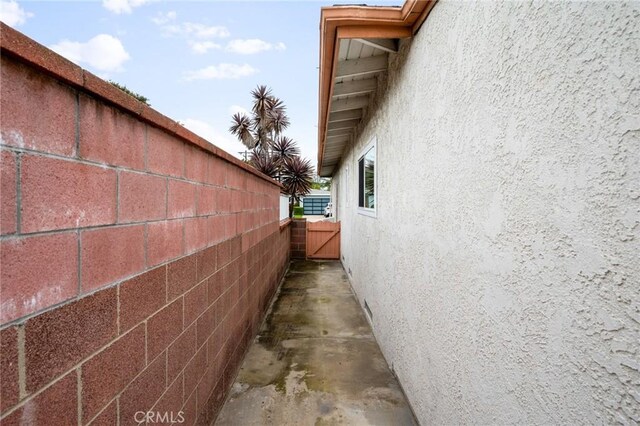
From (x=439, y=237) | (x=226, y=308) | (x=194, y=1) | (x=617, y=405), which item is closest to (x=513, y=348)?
(x=617, y=405)

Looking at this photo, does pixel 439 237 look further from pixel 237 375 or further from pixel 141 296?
pixel 237 375

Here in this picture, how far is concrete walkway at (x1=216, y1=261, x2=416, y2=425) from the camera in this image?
251 cm

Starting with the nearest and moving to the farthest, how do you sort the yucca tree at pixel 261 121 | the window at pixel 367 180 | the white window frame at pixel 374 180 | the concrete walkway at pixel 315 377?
1. the concrete walkway at pixel 315 377
2. the white window frame at pixel 374 180
3. the window at pixel 367 180
4. the yucca tree at pixel 261 121

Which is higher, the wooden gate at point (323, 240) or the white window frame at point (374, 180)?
the white window frame at point (374, 180)

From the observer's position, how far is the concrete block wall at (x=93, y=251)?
81cm

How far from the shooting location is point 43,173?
2.92ft

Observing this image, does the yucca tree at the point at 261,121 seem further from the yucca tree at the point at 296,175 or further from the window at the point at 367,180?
the window at the point at 367,180

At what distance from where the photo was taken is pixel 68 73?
0.95m

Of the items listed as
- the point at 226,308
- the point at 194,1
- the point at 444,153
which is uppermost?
the point at 194,1

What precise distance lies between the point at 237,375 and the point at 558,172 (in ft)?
10.8

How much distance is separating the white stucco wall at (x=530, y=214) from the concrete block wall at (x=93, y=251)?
165 centimetres

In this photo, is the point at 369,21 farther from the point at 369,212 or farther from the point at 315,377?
the point at 315,377

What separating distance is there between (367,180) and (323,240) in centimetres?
490

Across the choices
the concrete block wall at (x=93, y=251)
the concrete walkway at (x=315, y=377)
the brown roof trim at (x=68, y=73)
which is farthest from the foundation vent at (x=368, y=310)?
the brown roof trim at (x=68, y=73)
